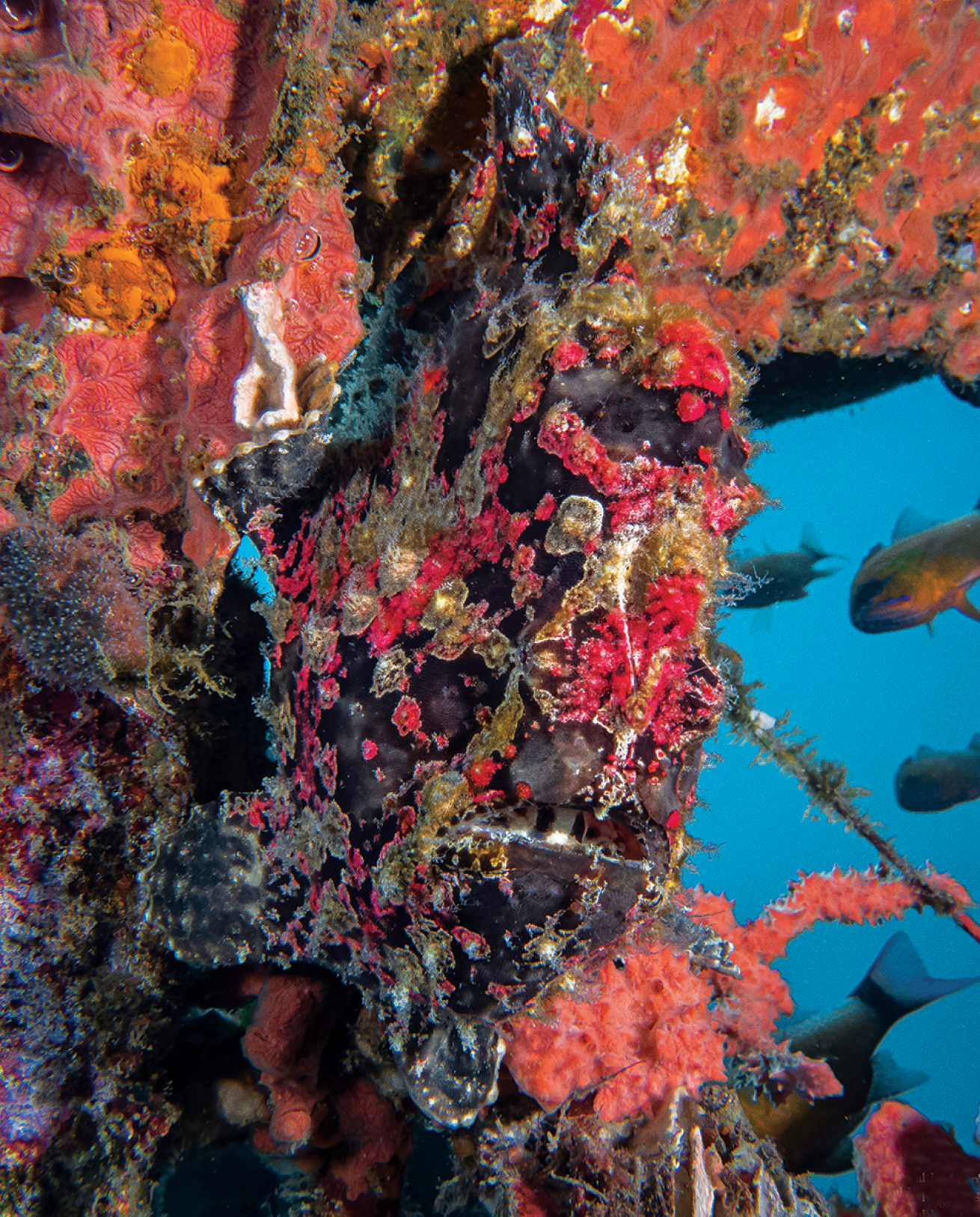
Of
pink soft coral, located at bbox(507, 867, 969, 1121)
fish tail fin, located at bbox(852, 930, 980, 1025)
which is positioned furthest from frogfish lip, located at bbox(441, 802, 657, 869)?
fish tail fin, located at bbox(852, 930, 980, 1025)

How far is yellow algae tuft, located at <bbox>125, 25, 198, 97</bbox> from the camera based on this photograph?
168 centimetres

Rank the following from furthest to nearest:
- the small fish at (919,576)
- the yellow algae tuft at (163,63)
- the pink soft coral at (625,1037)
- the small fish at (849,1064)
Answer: the small fish at (919,576), the small fish at (849,1064), the pink soft coral at (625,1037), the yellow algae tuft at (163,63)

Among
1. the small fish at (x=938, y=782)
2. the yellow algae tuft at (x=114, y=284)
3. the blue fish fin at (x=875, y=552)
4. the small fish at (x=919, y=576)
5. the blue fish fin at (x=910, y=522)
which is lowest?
the yellow algae tuft at (x=114, y=284)

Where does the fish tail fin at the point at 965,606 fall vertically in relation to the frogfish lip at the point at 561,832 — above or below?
above

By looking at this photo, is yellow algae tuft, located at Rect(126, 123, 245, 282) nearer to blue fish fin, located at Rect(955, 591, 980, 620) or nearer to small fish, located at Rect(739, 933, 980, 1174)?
small fish, located at Rect(739, 933, 980, 1174)

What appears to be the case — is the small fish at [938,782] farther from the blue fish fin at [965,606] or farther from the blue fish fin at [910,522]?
the blue fish fin at [910,522]

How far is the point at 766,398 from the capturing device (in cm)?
438

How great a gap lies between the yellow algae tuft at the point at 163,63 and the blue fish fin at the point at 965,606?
24.1 feet

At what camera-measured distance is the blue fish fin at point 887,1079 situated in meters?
4.30

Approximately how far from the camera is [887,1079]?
14.6ft

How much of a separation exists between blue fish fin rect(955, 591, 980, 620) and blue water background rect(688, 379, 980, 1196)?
5447cm

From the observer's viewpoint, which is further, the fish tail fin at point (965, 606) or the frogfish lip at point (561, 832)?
the fish tail fin at point (965, 606)

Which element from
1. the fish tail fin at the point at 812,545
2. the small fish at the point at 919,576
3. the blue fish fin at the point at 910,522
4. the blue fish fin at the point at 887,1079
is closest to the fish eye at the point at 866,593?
the small fish at the point at 919,576

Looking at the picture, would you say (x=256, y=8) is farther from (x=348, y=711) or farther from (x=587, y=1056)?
Answer: (x=587, y=1056)
